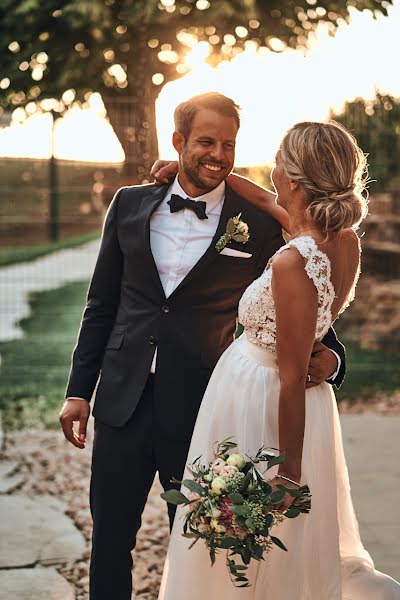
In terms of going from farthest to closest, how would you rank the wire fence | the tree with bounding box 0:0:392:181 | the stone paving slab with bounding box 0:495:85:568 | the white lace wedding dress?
the wire fence → the tree with bounding box 0:0:392:181 → the stone paving slab with bounding box 0:495:85:568 → the white lace wedding dress

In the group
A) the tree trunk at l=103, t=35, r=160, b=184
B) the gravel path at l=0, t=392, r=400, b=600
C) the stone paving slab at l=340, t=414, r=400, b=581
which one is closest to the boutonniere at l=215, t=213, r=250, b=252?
the gravel path at l=0, t=392, r=400, b=600

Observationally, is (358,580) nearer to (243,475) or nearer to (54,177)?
(243,475)

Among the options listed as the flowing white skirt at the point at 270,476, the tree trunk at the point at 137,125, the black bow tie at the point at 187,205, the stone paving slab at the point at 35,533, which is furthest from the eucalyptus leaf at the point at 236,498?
the tree trunk at the point at 137,125

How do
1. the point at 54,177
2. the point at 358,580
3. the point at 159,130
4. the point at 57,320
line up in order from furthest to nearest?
the point at 57,320
the point at 54,177
the point at 159,130
the point at 358,580

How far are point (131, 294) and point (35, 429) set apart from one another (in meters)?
4.39

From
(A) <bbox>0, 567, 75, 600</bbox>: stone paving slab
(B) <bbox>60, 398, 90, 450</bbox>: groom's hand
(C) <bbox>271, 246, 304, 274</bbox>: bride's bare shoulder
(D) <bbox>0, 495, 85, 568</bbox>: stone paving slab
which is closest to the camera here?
(C) <bbox>271, 246, 304, 274</bbox>: bride's bare shoulder

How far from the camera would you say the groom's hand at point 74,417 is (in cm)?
369

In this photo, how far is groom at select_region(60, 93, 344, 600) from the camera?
3.52 metres

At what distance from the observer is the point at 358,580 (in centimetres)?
347

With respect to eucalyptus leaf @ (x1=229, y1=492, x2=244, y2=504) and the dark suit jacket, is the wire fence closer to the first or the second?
the dark suit jacket

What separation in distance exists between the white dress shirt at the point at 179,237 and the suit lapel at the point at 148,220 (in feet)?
0.09

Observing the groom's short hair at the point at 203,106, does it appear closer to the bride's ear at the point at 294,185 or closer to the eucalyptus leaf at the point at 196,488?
the bride's ear at the point at 294,185

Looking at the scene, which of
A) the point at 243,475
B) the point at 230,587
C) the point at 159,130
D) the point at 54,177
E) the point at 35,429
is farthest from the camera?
the point at 54,177

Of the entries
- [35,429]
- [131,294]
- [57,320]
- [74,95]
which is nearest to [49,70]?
[74,95]
